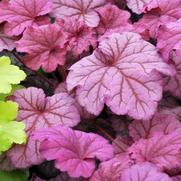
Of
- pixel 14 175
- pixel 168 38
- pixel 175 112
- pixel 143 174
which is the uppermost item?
pixel 168 38

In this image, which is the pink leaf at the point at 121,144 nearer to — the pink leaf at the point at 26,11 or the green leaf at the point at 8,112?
the green leaf at the point at 8,112

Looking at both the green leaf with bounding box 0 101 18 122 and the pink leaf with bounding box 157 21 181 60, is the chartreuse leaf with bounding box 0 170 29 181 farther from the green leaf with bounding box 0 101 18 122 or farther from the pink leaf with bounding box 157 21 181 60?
the pink leaf with bounding box 157 21 181 60

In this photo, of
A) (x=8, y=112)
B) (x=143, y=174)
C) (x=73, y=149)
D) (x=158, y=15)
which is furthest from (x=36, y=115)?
(x=158, y=15)

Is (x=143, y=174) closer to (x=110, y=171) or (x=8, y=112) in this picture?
(x=110, y=171)

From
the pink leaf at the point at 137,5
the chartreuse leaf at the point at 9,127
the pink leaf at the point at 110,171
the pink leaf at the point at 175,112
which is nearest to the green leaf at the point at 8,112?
the chartreuse leaf at the point at 9,127

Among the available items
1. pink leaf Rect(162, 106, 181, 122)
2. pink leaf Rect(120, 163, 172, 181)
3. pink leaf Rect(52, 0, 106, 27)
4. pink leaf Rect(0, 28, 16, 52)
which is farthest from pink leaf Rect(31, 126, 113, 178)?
pink leaf Rect(52, 0, 106, 27)

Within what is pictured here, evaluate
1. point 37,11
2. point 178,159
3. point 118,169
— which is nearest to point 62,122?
point 118,169
